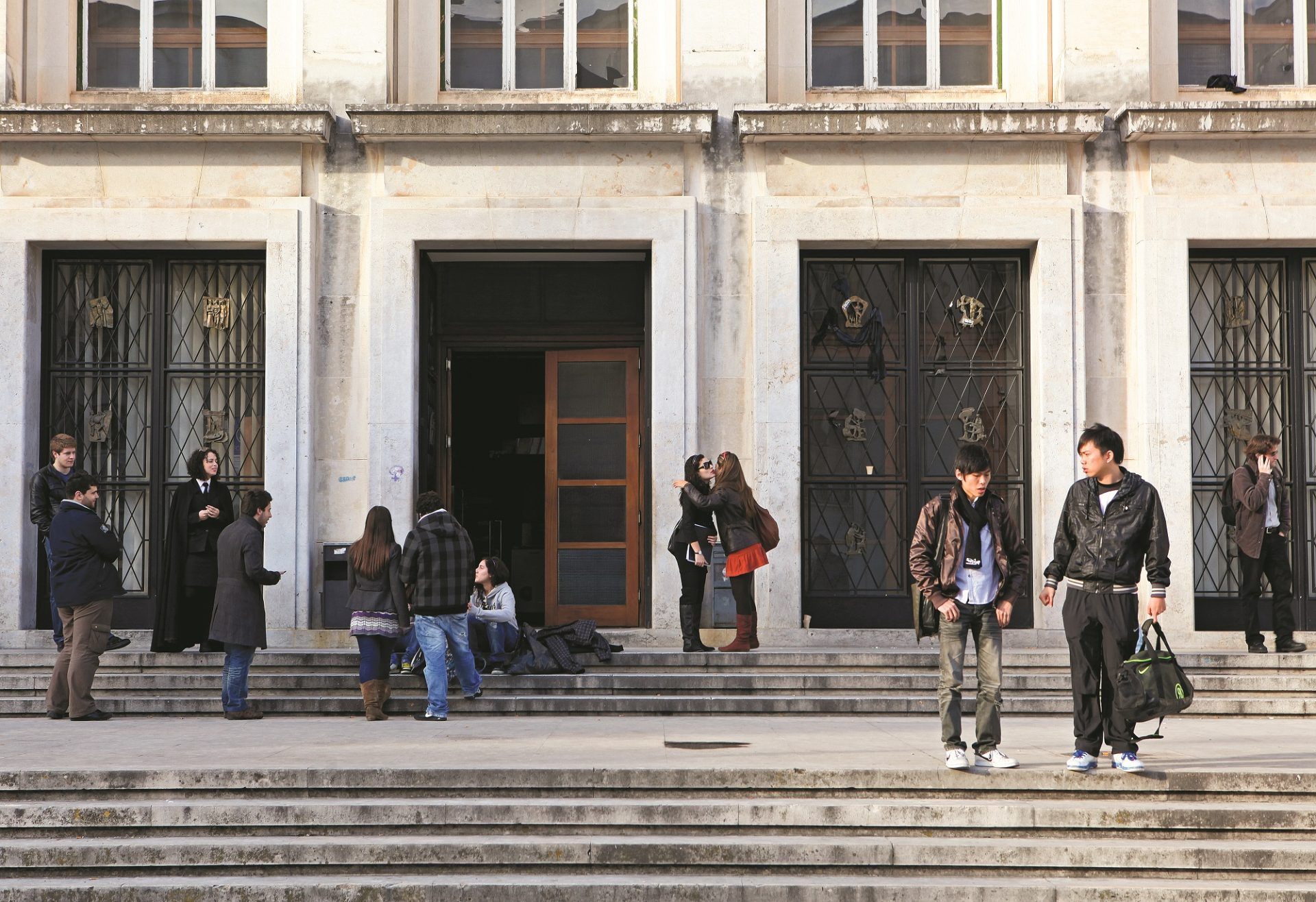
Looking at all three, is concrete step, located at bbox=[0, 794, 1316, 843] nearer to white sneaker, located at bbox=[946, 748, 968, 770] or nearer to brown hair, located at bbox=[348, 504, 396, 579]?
white sneaker, located at bbox=[946, 748, 968, 770]

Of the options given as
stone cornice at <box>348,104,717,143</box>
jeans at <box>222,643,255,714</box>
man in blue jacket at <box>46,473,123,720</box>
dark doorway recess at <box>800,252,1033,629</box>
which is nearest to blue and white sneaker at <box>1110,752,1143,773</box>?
dark doorway recess at <box>800,252,1033,629</box>

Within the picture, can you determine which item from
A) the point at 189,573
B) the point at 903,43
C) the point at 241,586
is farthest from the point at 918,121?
the point at 189,573

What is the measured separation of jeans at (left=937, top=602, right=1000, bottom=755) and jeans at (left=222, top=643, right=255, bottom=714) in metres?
5.36

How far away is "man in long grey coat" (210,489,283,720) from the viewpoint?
420 inches

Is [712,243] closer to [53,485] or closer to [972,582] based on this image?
[53,485]

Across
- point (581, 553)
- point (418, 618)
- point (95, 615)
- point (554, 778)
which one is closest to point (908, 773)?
point (554, 778)

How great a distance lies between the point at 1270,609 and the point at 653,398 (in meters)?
6.31

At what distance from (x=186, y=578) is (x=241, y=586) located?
135cm

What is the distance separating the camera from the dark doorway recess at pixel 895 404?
14.1 metres

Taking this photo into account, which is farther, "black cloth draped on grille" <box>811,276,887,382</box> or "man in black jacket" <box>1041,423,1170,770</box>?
"black cloth draped on grille" <box>811,276,887,382</box>

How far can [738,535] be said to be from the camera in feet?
40.8

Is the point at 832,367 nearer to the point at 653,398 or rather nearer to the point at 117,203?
the point at 653,398

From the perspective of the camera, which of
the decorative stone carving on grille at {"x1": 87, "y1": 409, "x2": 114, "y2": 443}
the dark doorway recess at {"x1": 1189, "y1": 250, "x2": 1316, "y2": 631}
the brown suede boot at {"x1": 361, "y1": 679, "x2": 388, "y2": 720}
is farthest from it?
the decorative stone carving on grille at {"x1": 87, "y1": 409, "x2": 114, "y2": 443}

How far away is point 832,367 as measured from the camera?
14.2 m
